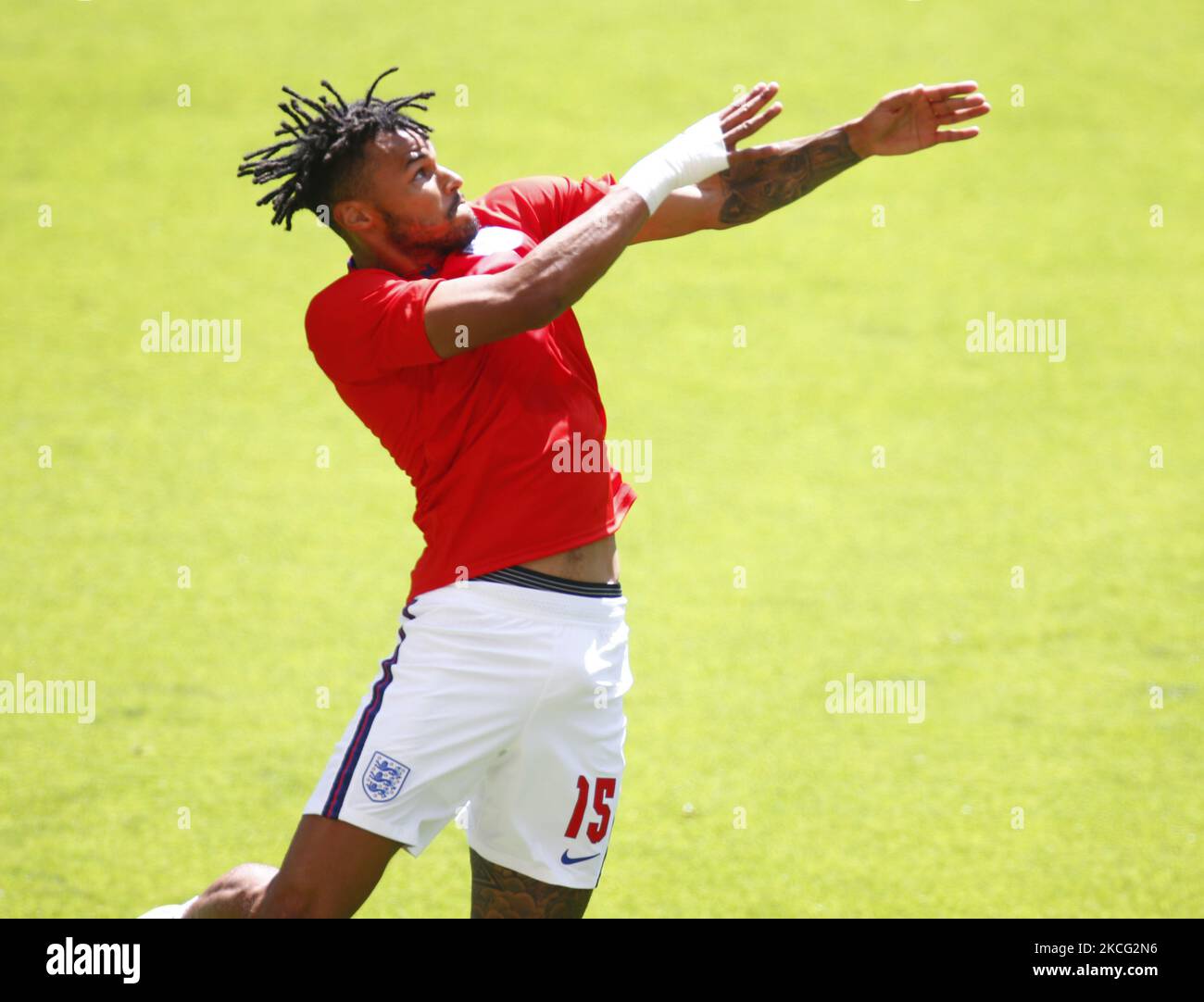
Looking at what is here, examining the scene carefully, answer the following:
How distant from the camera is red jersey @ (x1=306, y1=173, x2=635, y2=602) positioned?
3.52 m

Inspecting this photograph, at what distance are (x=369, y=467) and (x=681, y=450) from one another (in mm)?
1788

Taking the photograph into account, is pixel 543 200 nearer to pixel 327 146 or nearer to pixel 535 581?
pixel 327 146

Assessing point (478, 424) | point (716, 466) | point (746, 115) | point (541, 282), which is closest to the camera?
point (541, 282)

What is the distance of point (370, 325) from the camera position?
344 centimetres

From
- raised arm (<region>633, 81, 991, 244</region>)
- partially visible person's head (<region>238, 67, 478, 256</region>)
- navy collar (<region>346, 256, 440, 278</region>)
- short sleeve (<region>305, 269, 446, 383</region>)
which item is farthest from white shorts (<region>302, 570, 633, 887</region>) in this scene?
raised arm (<region>633, 81, 991, 244</region>)

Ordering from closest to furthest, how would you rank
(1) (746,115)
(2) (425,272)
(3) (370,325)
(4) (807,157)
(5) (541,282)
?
(5) (541,282)
(3) (370,325)
(2) (425,272)
(1) (746,115)
(4) (807,157)

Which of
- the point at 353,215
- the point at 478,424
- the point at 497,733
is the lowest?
the point at 497,733

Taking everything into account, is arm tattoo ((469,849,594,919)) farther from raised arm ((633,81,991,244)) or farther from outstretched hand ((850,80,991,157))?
outstretched hand ((850,80,991,157))

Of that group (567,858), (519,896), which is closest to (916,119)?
(567,858)

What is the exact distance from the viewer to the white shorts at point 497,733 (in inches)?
135

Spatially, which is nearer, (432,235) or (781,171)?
(432,235)

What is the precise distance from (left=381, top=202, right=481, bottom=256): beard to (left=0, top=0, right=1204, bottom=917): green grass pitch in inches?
93.8

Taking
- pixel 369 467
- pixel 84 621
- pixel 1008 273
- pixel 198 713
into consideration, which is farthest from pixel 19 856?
pixel 1008 273

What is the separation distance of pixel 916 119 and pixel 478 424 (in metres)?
1.58
